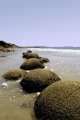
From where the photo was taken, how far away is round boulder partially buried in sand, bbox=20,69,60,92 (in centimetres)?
1167

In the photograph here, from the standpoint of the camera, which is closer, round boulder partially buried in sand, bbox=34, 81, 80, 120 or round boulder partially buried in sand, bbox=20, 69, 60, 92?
round boulder partially buried in sand, bbox=34, 81, 80, 120

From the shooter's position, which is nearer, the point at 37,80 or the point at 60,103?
the point at 60,103

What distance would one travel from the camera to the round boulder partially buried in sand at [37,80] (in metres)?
11.7

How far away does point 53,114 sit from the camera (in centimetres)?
750

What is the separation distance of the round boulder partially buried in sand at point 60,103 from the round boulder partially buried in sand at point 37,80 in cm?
330

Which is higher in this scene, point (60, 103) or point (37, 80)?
point (60, 103)

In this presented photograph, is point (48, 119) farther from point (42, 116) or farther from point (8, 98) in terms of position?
point (8, 98)

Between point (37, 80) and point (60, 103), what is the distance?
14.1 ft

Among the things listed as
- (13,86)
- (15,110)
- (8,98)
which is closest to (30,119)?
(15,110)

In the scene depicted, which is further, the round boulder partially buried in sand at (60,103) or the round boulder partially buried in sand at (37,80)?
the round boulder partially buried in sand at (37,80)

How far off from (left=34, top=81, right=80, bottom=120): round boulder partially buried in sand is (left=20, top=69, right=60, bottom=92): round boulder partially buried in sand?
330 cm

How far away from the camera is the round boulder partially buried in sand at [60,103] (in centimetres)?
734

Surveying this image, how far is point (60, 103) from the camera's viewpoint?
758 centimetres

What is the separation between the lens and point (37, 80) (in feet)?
38.7
